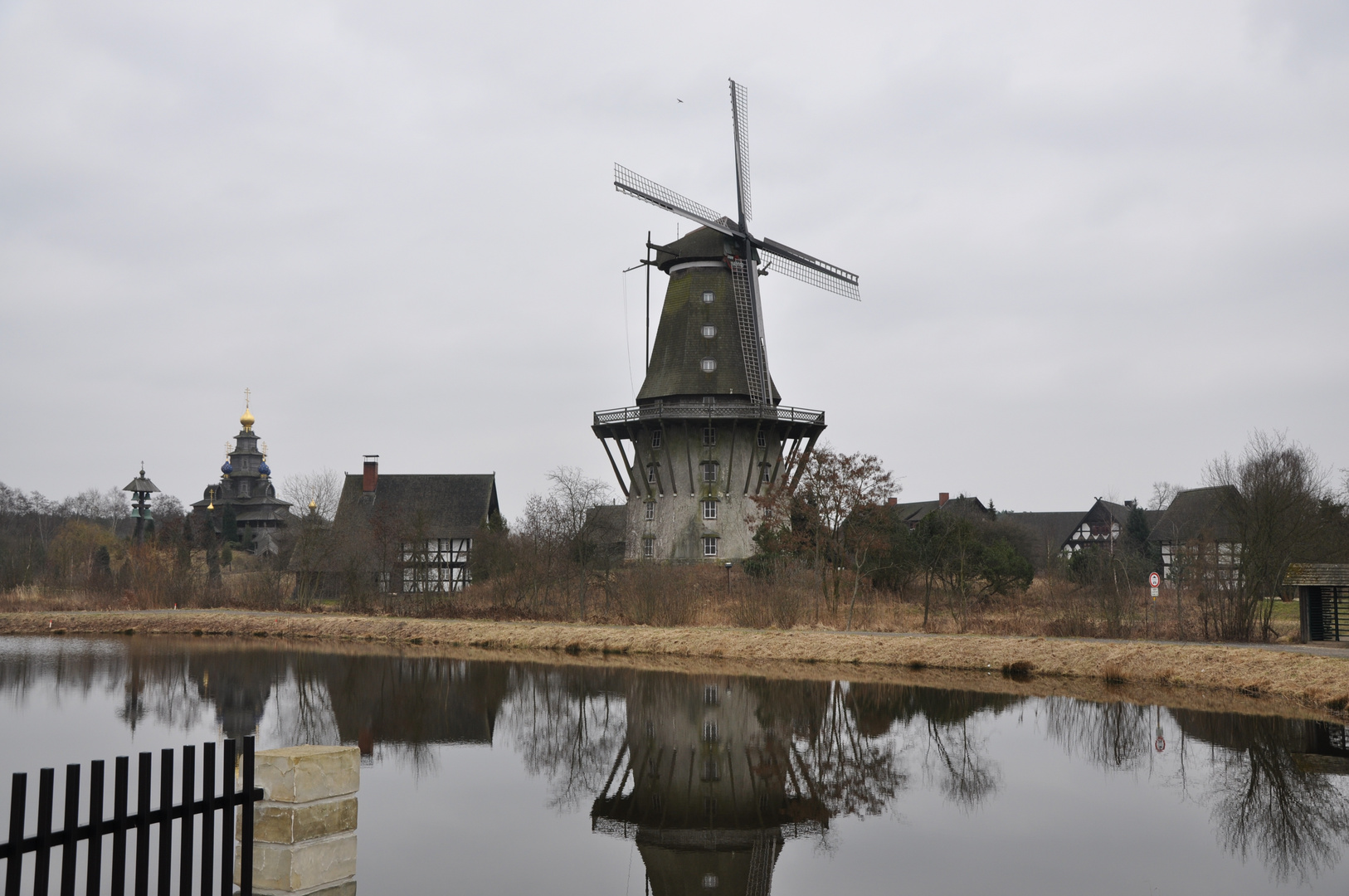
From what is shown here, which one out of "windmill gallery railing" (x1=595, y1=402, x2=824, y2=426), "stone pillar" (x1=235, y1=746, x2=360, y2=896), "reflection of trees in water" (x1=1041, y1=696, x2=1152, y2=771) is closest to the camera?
"stone pillar" (x1=235, y1=746, x2=360, y2=896)

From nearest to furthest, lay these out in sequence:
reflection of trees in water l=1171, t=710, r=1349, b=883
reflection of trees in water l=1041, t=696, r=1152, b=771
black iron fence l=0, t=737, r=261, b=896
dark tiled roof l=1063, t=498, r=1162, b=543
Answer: black iron fence l=0, t=737, r=261, b=896 → reflection of trees in water l=1171, t=710, r=1349, b=883 → reflection of trees in water l=1041, t=696, r=1152, b=771 → dark tiled roof l=1063, t=498, r=1162, b=543

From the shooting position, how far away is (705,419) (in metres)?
38.5

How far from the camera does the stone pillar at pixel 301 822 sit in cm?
546

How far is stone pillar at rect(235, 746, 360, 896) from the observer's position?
17.9 ft

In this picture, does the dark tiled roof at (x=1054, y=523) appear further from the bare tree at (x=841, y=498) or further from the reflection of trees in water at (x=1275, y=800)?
the reflection of trees in water at (x=1275, y=800)

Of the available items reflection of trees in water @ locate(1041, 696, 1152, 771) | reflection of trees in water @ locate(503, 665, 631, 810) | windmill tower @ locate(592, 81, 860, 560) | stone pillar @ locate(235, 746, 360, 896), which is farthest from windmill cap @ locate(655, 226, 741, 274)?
stone pillar @ locate(235, 746, 360, 896)

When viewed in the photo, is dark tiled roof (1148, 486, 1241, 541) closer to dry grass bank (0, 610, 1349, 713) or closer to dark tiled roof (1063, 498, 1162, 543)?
dark tiled roof (1063, 498, 1162, 543)

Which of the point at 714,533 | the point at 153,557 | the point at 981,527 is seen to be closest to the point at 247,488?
the point at 153,557

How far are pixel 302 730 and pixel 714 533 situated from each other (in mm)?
26599

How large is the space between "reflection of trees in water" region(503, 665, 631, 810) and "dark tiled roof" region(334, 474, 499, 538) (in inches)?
1129

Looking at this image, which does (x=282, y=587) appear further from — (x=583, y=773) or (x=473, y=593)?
(x=583, y=773)

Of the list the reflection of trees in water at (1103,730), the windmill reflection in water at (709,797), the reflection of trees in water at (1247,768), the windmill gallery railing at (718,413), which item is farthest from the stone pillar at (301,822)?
the windmill gallery railing at (718,413)

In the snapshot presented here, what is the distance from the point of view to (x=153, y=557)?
3781 cm

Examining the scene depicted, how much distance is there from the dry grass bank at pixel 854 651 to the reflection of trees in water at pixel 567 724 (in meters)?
3.42
